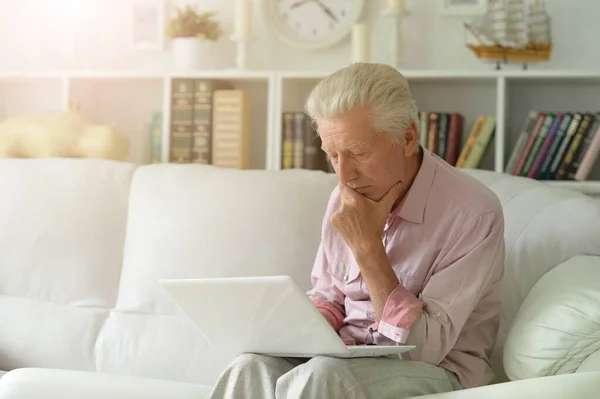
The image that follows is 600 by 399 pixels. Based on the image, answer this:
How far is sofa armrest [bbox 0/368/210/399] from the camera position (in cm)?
177

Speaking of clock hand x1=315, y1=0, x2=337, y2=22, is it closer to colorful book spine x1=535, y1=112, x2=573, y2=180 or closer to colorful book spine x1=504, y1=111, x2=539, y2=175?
colorful book spine x1=504, y1=111, x2=539, y2=175

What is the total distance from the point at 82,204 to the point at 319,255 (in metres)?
0.83

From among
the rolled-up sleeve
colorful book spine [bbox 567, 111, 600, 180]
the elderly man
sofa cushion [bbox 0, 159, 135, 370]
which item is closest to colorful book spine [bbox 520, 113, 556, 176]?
colorful book spine [bbox 567, 111, 600, 180]

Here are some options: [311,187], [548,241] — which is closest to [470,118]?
[311,187]

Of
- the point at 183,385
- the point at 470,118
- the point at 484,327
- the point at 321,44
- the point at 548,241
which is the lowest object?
the point at 183,385

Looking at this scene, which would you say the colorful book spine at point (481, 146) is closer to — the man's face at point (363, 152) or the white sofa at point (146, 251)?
the white sofa at point (146, 251)

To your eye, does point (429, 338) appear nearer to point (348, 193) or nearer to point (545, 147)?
point (348, 193)

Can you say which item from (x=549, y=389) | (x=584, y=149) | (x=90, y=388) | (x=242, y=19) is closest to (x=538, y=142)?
(x=584, y=149)

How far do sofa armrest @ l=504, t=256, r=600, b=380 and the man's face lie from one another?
0.38 metres

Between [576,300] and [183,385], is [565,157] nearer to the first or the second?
[576,300]

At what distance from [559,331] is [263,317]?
1.76 ft

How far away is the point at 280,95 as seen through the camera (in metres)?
2.95

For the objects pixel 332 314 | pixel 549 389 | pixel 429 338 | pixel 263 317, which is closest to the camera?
pixel 549 389

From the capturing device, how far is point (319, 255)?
1.97 m
